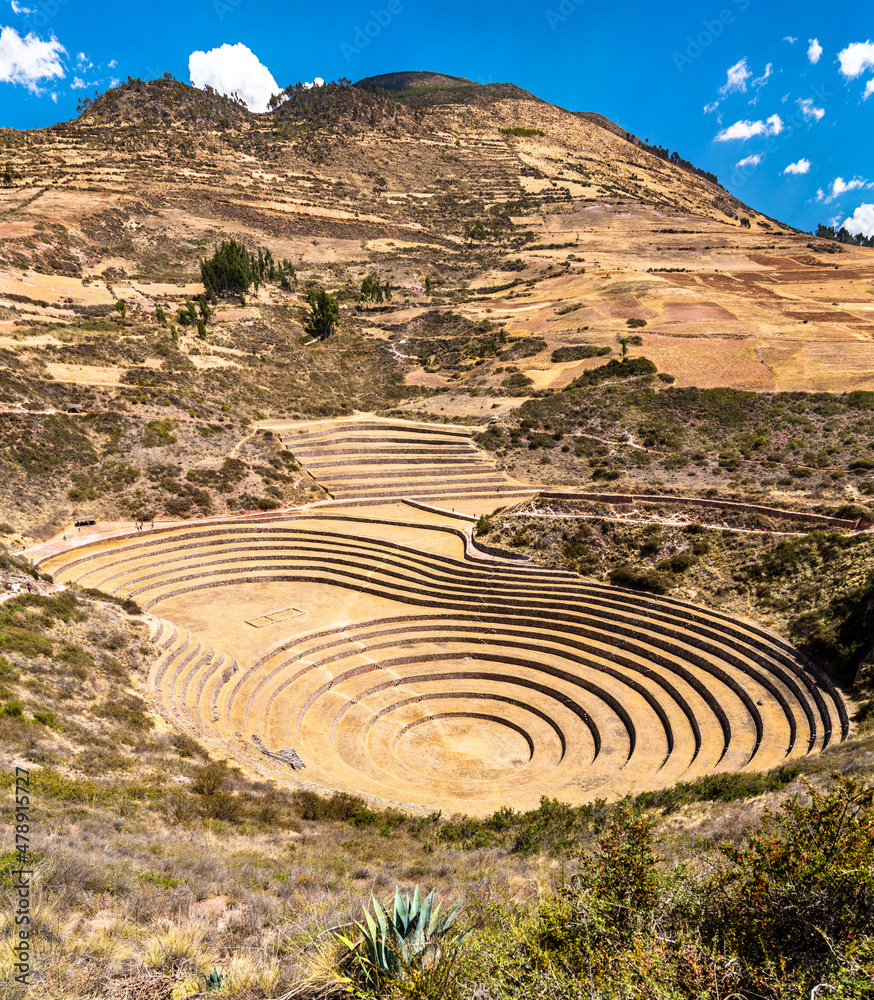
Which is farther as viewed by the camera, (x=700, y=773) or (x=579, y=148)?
(x=579, y=148)

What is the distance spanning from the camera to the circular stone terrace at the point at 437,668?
51.2ft

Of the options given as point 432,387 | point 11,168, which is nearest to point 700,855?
point 432,387

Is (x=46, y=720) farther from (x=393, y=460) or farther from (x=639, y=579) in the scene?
(x=393, y=460)

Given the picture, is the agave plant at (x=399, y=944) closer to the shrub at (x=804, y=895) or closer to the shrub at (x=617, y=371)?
the shrub at (x=804, y=895)

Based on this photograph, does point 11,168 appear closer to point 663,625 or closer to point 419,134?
point 419,134

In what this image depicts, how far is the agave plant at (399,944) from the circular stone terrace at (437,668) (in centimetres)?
Answer: 905

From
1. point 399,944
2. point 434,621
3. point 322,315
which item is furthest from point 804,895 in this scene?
point 322,315

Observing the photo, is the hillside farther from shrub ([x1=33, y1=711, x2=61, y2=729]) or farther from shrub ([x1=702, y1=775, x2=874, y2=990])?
shrub ([x1=33, y1=711, x2=61, y2=729])

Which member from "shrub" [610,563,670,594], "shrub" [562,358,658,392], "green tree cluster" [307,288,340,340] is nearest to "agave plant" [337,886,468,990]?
"shrub" [610,563,670,594]

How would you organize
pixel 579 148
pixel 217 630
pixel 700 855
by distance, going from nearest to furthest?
pixel 700 855, pixel 217 630, pixel 579 148

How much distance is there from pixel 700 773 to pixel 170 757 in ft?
42.2

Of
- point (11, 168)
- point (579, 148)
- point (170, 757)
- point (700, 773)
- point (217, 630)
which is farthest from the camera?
point (579, 148)

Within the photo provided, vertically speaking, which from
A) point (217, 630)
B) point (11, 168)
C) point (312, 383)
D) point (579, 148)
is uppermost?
point (579, 148)

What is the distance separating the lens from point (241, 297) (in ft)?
206
